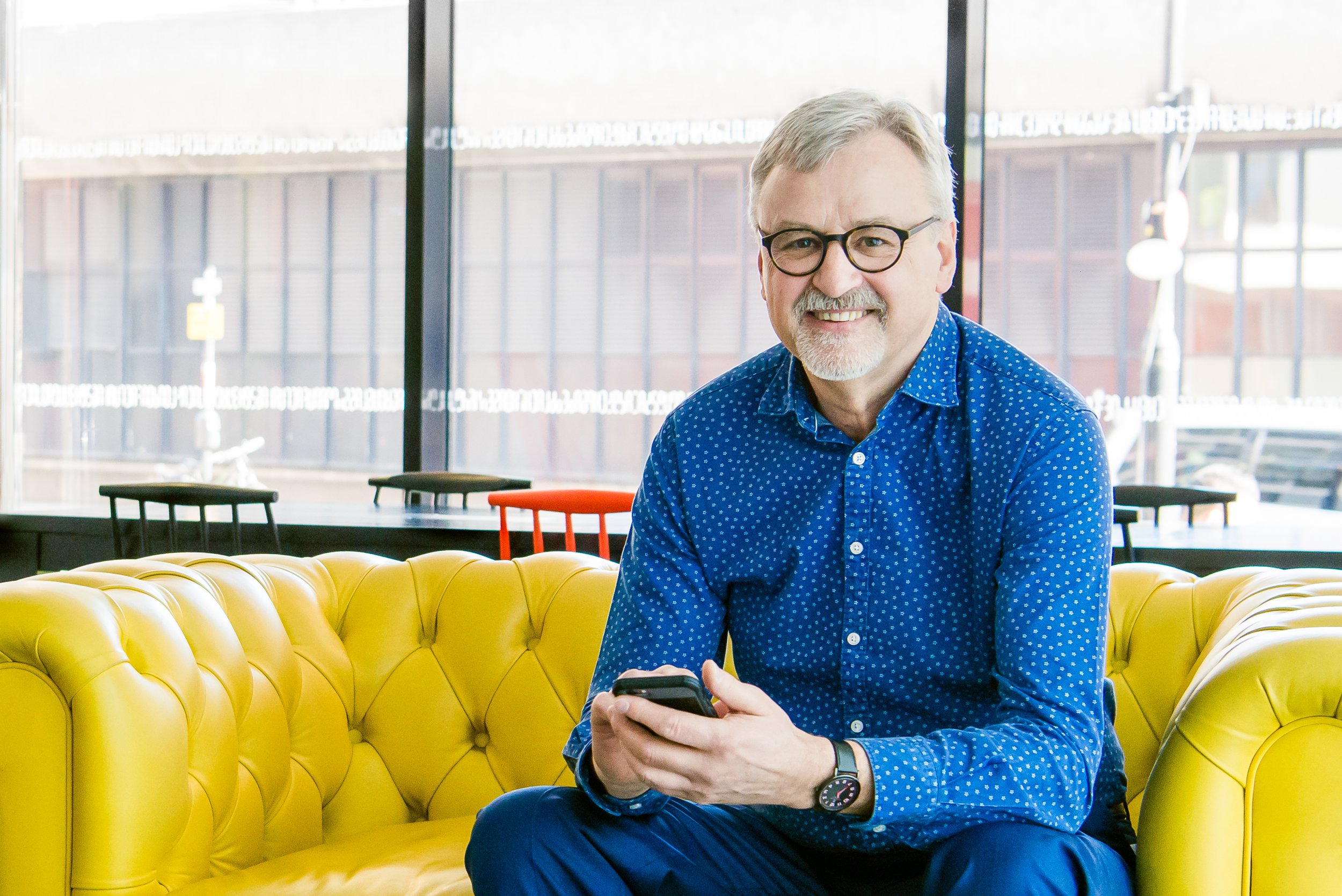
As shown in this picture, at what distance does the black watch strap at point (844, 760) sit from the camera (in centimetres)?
105

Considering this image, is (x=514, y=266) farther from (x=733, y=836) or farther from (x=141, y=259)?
(x=733, y=836)

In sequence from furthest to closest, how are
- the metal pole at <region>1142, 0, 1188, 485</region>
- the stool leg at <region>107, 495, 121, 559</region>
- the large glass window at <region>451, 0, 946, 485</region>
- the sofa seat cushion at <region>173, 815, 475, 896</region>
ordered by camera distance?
the large glass window at <region>451, 0, 946, 485</region> → the metal pole at <region>1142, 0, 1188, 485</region> → the stool leg at <region>107, 495, 121, 559</region> → the sofa seat cushion at <region>173, 815, 475, 896</region>

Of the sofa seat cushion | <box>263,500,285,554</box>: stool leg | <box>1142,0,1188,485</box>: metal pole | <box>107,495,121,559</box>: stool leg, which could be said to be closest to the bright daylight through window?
<box>1142,0,1188,485</box>: metal pole

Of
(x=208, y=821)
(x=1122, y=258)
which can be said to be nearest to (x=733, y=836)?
(x=208, y=821)

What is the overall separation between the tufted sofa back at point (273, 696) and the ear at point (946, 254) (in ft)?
2.40

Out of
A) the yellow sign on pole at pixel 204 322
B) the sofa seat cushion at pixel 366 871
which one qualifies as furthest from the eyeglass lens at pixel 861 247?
the yellow sign on pole at pixel 204 322

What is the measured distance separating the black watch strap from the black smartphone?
12 cm

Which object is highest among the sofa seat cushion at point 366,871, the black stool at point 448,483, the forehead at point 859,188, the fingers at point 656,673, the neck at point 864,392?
the forehead at point 859,188

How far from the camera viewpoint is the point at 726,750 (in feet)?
3.22

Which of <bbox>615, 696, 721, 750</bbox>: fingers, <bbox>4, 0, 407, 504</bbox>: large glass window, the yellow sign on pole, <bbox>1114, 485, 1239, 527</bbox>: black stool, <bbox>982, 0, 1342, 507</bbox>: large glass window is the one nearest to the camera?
<bbox>615, 696, 721, 750</bbox>: fingers

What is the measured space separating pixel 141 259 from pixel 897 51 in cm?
349

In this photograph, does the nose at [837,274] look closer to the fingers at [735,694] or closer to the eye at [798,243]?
the eye at [798,243]

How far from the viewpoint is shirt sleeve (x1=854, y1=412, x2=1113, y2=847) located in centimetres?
106

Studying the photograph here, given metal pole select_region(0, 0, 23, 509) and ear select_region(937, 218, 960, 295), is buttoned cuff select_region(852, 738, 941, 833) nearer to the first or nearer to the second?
ear select_region(937, 218, 960, 295)
